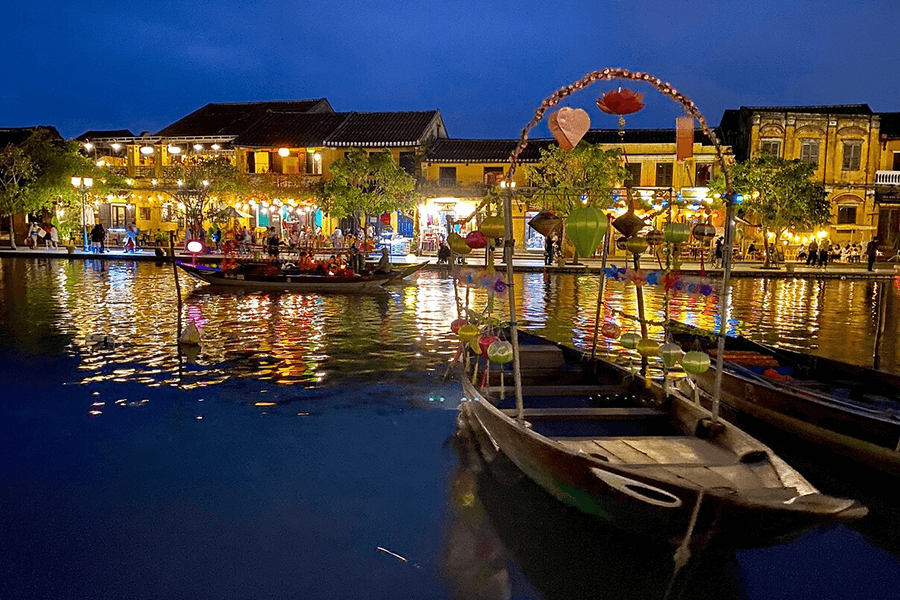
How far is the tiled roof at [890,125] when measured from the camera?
36.8 meters

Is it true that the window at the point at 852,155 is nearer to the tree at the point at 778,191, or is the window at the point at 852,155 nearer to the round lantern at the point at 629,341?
the tree at the point at 778,191

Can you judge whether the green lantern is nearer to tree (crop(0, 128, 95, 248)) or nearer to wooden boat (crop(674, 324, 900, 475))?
wooden boat (crop(674, 324, 900, 475))

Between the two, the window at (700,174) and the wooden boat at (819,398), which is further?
the window at (700,174)

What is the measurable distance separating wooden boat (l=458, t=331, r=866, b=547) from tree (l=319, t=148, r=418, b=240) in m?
25.8

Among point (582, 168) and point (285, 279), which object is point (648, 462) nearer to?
point (285, 279)

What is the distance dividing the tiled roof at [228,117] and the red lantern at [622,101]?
39201mm

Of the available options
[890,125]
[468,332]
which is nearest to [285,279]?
[468,332]

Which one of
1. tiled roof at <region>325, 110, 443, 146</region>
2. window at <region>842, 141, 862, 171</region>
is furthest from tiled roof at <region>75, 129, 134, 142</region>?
window at <region>842, 141, 862, 171</region>

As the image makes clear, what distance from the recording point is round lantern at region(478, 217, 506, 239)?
663cm

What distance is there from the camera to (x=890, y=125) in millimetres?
37281

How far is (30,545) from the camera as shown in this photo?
211 inches

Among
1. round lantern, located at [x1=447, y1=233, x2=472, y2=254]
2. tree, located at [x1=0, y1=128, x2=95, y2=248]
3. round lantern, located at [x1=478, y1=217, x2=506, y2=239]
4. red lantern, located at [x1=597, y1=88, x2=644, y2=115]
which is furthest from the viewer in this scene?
tree, located at [x1=0, y1=128, x2=95, y2=248]

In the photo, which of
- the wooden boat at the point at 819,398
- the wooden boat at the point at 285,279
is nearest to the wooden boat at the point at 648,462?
the wooden boat at the point at 819,398

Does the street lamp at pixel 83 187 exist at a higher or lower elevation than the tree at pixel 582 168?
lower
